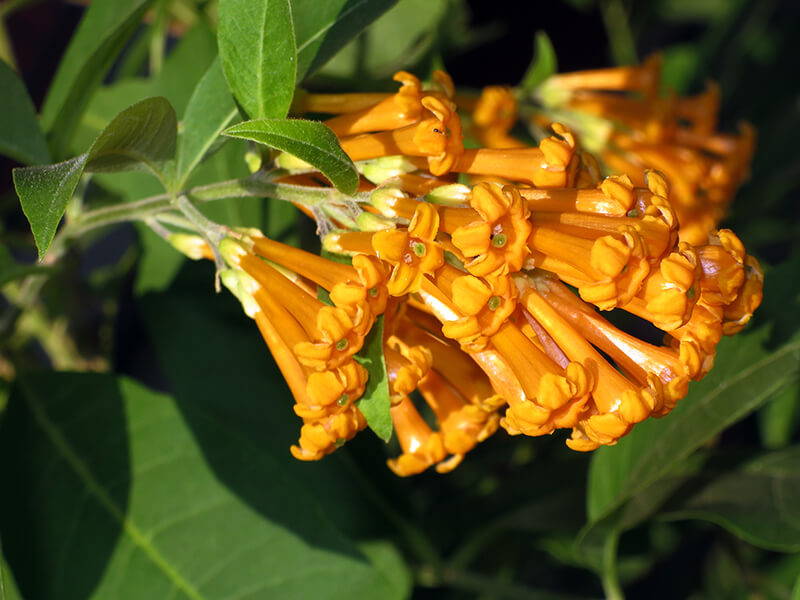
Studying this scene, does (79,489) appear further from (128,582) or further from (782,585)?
(782,585)

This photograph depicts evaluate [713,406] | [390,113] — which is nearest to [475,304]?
[390,113]

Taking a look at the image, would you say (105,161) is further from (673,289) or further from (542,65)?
(542,65)

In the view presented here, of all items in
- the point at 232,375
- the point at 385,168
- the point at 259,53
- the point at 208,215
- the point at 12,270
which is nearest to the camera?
the point at 259,53

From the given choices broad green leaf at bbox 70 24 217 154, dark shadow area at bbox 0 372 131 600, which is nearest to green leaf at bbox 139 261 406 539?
dark shadow area at bbox 0 372 131 600

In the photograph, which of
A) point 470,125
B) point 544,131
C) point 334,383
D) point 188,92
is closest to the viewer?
point 334,383

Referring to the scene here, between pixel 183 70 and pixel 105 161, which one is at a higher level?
pixel 105 161

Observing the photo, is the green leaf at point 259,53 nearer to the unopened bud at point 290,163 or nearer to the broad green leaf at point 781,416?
the unopened bud at point 290,163

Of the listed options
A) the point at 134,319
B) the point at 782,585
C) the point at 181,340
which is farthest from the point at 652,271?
the point at 134,319
